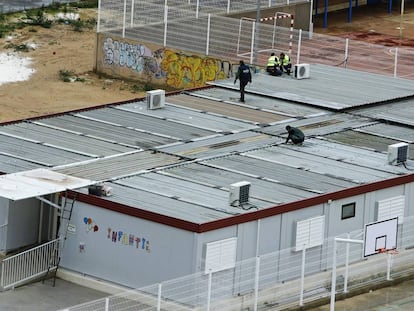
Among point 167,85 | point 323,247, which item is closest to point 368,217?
point 323,247

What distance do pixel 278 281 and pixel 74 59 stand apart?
29.5 m

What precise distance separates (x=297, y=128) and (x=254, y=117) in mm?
2487

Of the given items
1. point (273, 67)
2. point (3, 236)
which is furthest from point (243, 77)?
point (3, 236)

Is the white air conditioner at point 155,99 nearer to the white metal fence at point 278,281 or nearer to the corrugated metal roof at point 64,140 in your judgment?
the corrugated metal roof at point 64,140

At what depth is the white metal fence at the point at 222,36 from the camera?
209 ft

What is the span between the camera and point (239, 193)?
136 ft

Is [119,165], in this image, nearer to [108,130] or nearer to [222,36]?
[108,130]

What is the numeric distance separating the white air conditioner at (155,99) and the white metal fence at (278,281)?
392 inches

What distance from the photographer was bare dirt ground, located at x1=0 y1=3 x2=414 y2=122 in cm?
6203

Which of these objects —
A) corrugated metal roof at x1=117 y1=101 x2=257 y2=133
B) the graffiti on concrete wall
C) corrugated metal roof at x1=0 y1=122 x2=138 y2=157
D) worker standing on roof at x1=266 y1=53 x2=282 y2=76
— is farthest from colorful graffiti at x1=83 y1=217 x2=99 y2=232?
the graffiti on concrete wall

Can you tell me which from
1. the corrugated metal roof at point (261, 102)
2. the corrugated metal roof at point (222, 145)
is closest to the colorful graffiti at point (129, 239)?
the corrugated metal roof at point (222, 145)

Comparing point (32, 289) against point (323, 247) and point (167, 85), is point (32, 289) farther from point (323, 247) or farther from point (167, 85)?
point (167, 85)

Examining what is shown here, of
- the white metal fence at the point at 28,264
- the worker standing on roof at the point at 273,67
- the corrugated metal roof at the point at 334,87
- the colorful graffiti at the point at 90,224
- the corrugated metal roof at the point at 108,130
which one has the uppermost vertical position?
the worker standing on roof at the point at 273,67

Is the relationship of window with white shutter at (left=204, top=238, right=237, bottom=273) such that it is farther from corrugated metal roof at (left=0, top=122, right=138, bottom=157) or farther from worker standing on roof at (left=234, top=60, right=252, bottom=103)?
worker standing on roof at (left=234, top=60, right=252, bottom=103)
